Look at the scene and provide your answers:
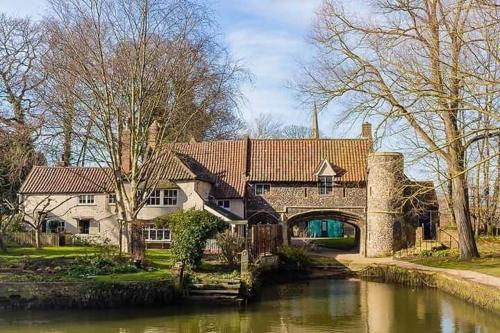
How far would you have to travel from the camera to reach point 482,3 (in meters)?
15.0

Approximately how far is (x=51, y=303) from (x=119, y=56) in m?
11.0

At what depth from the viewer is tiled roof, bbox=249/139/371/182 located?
40219 millimetres

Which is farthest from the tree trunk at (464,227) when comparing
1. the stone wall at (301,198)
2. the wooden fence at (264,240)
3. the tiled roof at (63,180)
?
the tiled roof at (63,180)

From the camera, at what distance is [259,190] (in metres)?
40.4

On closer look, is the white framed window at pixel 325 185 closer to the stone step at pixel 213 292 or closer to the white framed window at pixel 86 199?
the white framed window at pixel 86 199

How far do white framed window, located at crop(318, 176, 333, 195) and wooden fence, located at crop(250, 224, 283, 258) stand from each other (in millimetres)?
5616

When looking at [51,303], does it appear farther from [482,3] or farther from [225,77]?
[482,3]

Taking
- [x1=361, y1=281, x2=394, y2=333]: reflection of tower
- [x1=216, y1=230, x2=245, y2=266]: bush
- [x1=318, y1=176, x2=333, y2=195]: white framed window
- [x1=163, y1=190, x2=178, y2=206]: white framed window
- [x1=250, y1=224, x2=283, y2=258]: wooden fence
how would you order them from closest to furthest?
[x1=361, y1=281, x2=394, y2=333]: reflection of tower
[x1=216, y1=230, x2=245, y2=266]: bush
[x1=250, y1=224, x2=283, y2=258]: wooden fence
[x1=163, y1=190, x2=178, y2=206]: white framed window
[x1=318, y1=176, x2=333, y2=195]: white framed window

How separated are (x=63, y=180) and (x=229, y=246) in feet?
60.4

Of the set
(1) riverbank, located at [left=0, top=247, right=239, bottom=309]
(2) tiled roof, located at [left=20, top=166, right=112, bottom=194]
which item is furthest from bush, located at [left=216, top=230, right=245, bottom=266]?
(2) tiled roof, located at [left=20, top=166, right=112, bottom=194]

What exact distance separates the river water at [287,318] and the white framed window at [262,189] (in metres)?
16.5

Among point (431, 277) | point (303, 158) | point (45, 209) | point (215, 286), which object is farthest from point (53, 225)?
point (431, 277)

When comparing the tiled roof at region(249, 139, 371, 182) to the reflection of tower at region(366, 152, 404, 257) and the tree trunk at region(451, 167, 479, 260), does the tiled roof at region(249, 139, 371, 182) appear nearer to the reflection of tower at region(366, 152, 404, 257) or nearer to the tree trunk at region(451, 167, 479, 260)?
the reflection of tower at region(366, 152, 404, 257)

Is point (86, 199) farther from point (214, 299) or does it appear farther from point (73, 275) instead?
point (214, 299)
